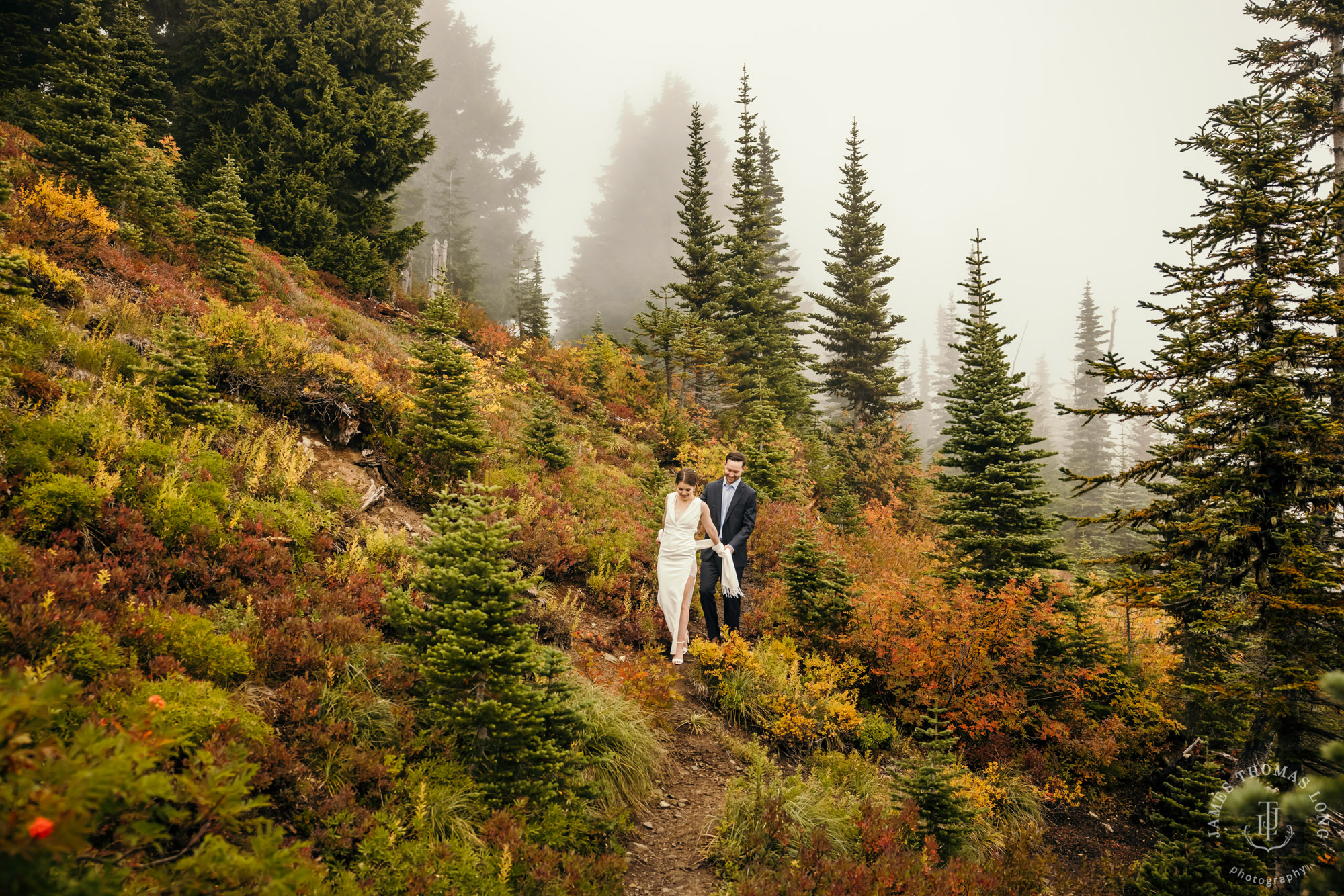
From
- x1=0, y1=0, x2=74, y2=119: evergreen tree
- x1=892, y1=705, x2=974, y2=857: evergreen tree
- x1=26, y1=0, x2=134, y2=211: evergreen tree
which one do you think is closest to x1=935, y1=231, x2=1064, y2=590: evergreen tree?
x1=892, y1=705, x2=974, y2=857: evergreen tree

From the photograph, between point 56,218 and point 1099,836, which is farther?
point 56,218

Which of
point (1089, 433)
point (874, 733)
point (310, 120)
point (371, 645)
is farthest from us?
point (1089, 433)

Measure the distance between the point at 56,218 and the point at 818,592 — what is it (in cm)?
1366

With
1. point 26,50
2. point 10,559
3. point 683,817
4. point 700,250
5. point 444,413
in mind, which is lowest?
point 683,817

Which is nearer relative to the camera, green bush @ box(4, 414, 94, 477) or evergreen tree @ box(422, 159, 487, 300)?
green bush @ box(4, 414, 94, 477)

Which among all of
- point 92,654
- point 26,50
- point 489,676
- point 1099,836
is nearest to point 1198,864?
point 1099,836

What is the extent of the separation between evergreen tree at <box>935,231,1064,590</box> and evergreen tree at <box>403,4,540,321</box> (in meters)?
38.9

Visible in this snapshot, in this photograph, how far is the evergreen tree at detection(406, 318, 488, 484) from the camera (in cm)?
843

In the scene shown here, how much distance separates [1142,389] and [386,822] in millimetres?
8241

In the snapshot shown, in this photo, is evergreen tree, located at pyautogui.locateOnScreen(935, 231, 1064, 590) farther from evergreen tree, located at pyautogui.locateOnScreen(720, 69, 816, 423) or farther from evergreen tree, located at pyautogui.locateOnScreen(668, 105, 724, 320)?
evergreen tree, located at pyautogui.locateOnScreen(668, 105, 724, 320)

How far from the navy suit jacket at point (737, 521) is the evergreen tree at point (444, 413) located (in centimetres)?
411

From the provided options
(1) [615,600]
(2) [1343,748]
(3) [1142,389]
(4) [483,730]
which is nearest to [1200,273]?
(3) [1142,389]

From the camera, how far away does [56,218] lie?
8320mm

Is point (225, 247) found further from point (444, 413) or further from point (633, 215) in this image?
point (633, 215)
